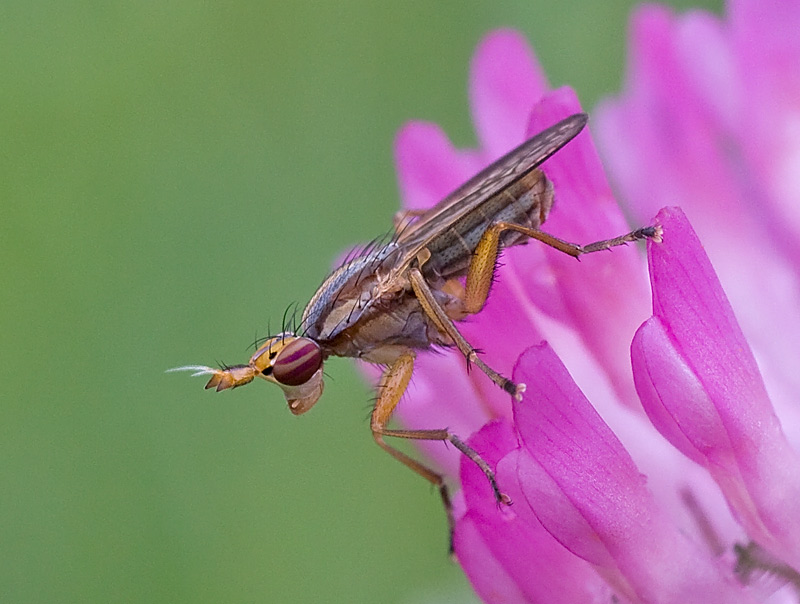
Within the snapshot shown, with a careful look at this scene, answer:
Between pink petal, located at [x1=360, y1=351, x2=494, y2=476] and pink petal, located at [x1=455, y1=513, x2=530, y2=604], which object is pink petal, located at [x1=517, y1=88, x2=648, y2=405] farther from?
pink petal, located at [x1=455, y1=513, x2=530, y2=604]

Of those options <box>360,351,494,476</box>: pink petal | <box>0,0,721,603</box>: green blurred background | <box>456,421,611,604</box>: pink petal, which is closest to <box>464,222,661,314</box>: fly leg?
<box>360,351,494,476</box>: pink petal

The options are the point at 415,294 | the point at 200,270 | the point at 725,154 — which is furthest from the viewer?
the point at 200,270

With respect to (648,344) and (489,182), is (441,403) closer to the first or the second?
(489,182)

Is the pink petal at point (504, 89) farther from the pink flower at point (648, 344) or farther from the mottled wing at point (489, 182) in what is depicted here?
the mottled wing at point (489, 182)

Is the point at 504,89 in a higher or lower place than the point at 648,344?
higher

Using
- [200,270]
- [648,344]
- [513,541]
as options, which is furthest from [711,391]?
[200,270]

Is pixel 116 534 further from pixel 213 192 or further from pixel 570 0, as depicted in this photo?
pixel 570 0
